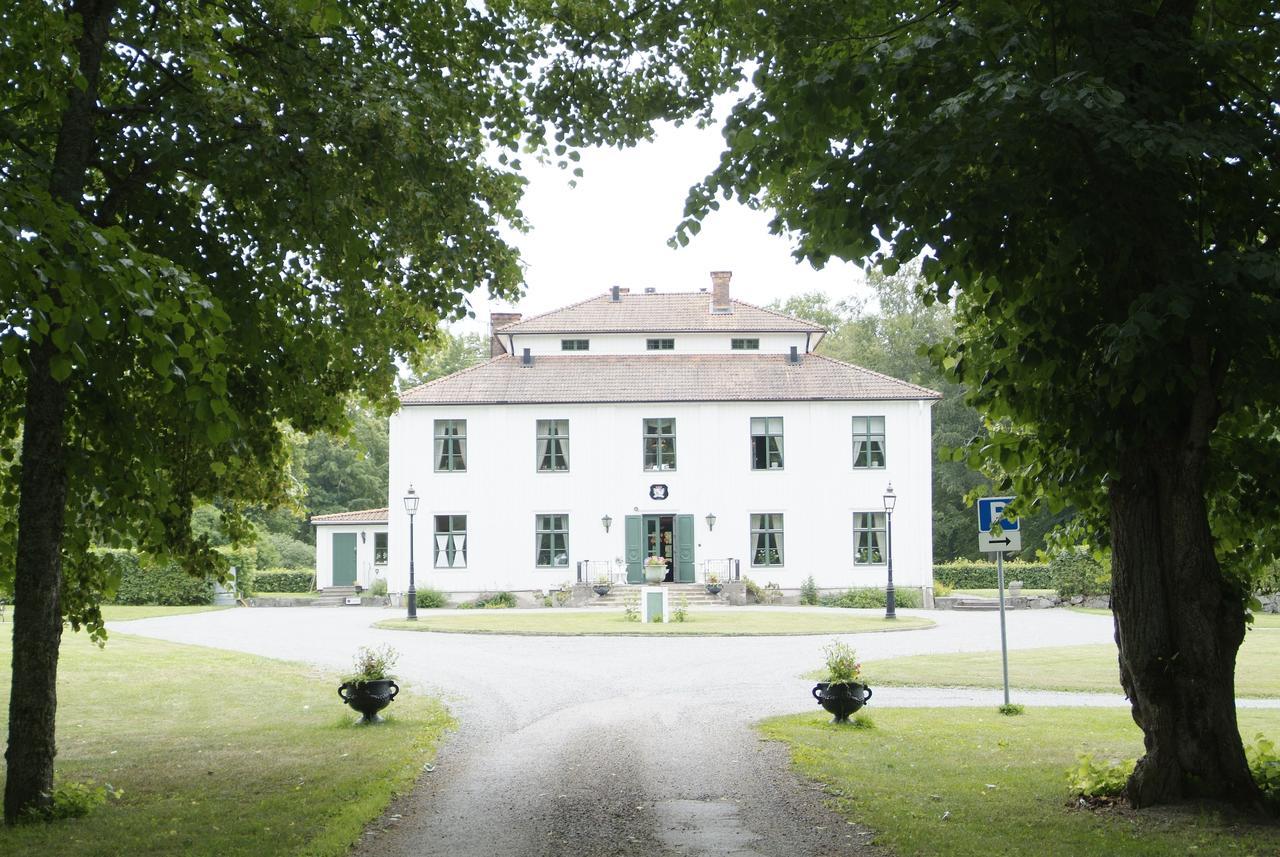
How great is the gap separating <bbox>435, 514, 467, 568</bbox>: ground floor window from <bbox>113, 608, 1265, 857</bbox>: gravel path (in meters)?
12.4

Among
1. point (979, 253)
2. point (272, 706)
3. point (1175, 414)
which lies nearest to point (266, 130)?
point (979, 253)

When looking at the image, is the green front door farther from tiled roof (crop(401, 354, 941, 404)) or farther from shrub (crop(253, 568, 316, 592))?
tiled roof (crop(401, 354, 941, 404))

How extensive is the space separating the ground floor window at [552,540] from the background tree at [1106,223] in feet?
98.9

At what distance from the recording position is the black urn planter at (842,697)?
467 inches

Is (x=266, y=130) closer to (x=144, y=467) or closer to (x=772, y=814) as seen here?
(x=144, y=467)

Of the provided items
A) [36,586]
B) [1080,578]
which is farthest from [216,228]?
[1080,578]

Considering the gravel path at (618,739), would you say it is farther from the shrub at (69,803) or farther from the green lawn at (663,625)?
the shrub at (69,803)

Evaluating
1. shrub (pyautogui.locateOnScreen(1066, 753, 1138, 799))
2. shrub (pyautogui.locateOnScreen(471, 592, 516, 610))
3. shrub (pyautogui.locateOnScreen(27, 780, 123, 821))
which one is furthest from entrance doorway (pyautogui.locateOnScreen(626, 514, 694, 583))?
shrub (pyautogui.locateOnScreen(27, 780, 123, 821))

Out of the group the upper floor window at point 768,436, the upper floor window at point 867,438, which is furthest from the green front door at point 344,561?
the upper floor window at point 867,438

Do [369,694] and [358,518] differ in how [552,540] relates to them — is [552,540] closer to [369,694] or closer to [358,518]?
[358,518]

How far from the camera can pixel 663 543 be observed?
37969 mm

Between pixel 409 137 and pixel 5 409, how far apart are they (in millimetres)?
3598

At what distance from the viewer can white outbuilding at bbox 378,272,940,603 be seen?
3762 centimetres

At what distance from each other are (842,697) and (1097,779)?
13.2ft
